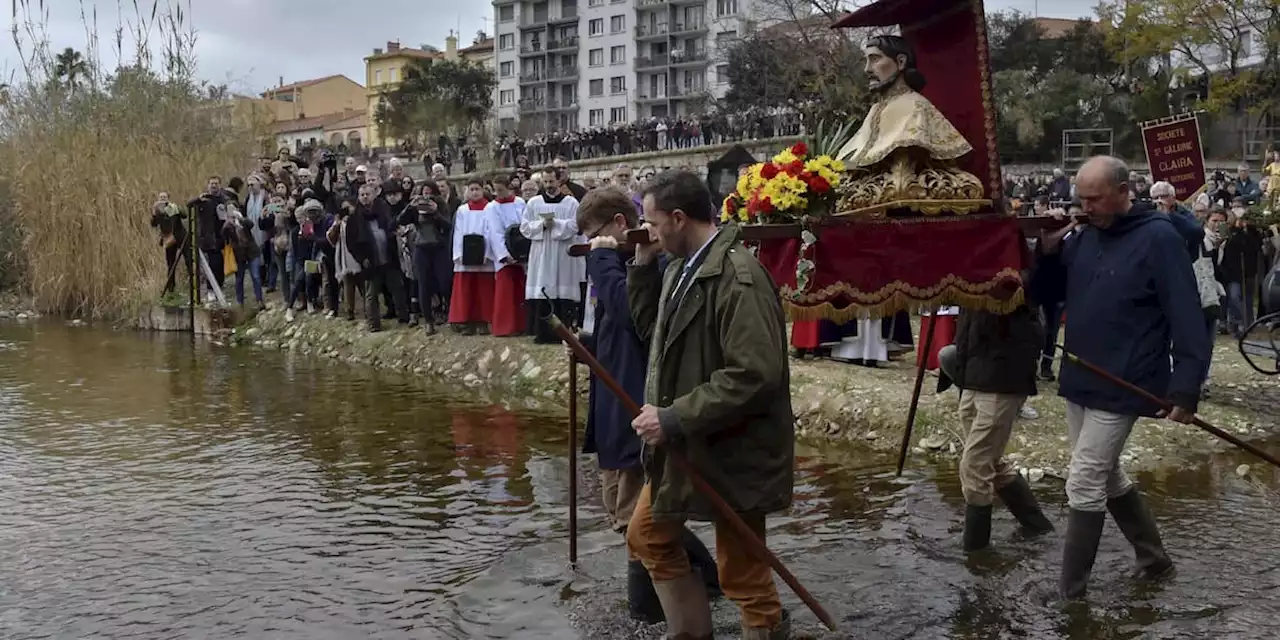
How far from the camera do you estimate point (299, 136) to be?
97.9 meters

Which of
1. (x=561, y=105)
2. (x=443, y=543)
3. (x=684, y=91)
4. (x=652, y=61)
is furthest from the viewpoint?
(x=561, y=105)

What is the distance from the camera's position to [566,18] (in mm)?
93000

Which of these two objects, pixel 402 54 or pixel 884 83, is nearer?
pixel 884 83

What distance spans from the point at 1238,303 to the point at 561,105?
8159cm

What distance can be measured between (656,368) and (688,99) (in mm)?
74317

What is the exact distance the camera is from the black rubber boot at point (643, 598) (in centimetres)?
555

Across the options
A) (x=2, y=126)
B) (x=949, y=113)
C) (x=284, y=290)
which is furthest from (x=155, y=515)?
(x=2, y=126)

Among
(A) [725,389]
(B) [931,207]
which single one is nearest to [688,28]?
(B) [931,207]

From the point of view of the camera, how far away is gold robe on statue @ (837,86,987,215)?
593 cm

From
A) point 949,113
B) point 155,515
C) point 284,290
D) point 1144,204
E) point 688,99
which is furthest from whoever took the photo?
point 688,99

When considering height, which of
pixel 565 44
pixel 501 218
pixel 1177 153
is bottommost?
pixel 501 218

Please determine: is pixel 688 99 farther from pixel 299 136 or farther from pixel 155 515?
pixel 155 515

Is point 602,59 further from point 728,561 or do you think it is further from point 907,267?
point 728,561

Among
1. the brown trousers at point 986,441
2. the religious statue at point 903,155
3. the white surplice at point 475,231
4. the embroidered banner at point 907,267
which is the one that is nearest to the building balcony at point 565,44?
the white surplice at point 475,231
